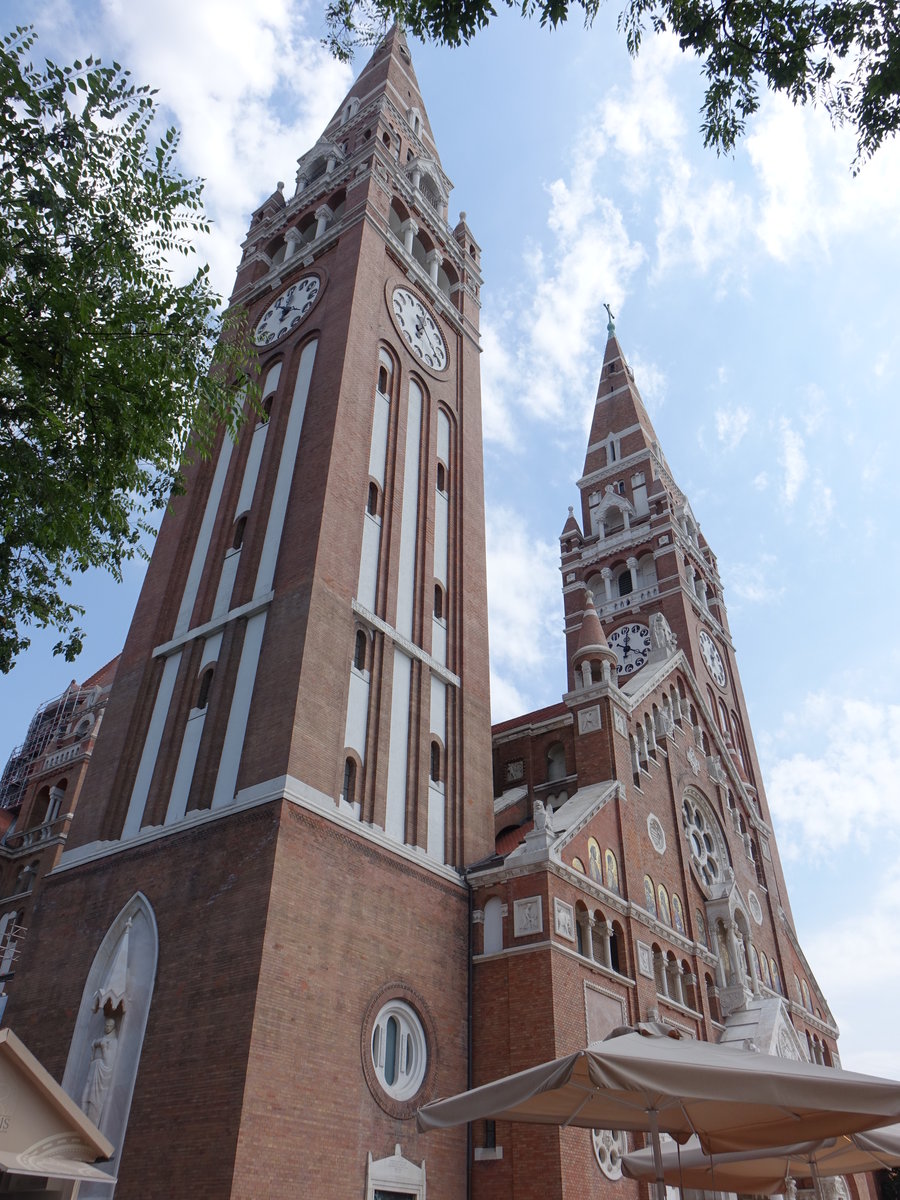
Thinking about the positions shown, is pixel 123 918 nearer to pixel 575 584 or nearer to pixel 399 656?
pixel 399 656

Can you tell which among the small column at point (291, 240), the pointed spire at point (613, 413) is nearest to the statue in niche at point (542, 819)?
the small column at point (291, 240)

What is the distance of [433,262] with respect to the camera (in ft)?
109

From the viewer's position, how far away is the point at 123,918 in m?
18.0

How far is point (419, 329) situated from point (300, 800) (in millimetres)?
17596

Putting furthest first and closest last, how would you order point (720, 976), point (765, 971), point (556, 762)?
point (765, 971) → point (556, 762) → point (720, 976)

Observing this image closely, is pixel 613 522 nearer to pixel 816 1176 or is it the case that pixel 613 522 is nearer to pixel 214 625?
pixel 214 625

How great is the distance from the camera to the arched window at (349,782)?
742 inches

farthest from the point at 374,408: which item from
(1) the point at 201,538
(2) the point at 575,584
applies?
(2) the point at 575,584

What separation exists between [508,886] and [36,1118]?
11.6 metres

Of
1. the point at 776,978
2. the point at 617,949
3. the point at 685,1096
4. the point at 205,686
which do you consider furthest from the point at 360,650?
the point at 776,978

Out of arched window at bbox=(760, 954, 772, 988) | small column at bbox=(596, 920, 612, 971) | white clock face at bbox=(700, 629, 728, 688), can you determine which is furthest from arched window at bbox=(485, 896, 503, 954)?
white clock face at bbox=(700, 629, 728, 688)

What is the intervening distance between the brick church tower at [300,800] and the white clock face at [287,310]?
0.14 metres

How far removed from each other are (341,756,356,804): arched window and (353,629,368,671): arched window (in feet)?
7.35

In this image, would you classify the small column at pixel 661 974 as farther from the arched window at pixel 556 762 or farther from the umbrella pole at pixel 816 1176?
the umbrella pole at pixel 816 1176
